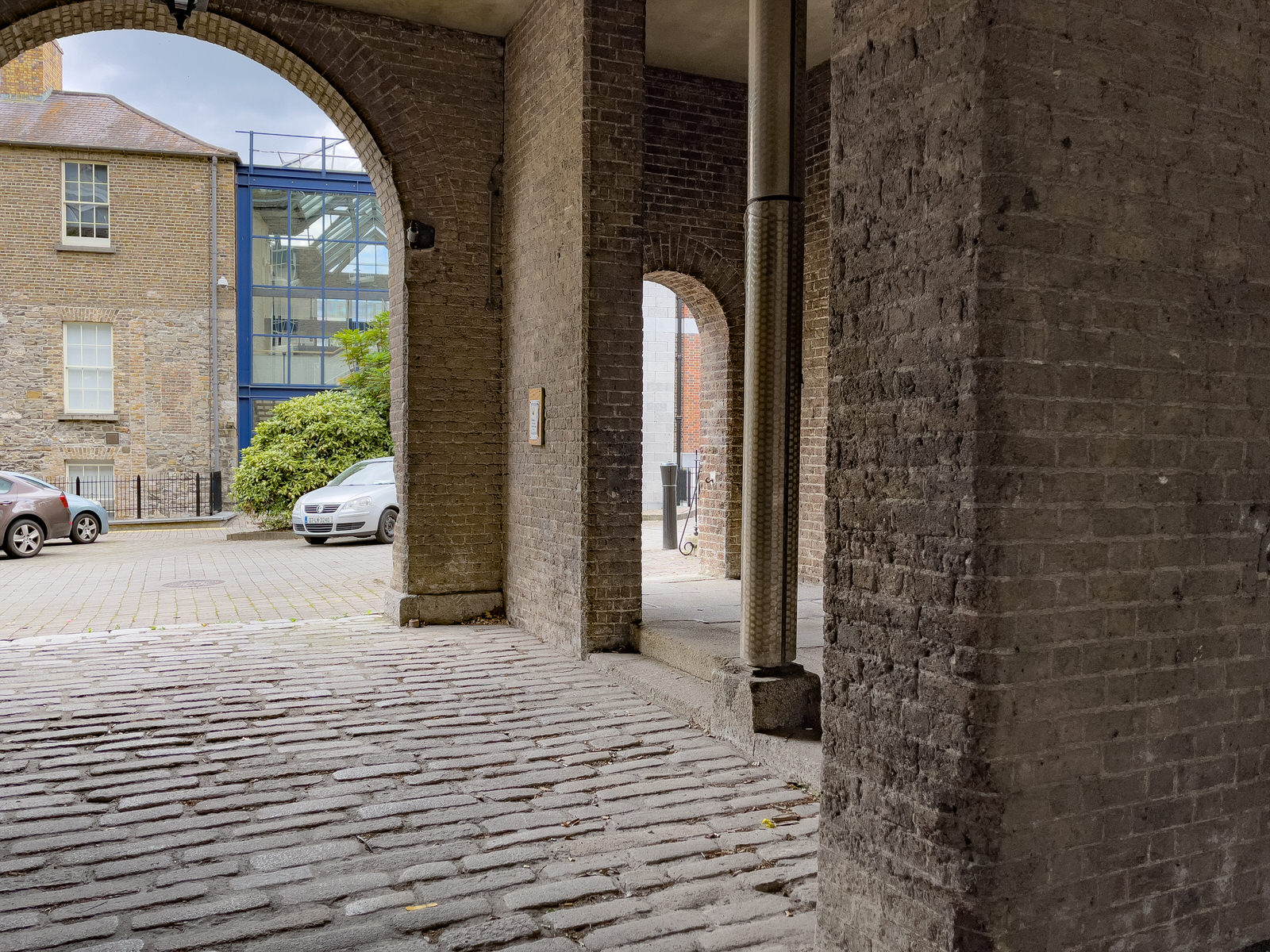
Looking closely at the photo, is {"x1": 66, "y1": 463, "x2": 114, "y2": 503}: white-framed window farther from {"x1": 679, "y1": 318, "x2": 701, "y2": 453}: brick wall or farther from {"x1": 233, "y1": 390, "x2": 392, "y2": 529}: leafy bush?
{"x1": 679, "y1": 318, "x2": 701, "y2": 453}: brick wall

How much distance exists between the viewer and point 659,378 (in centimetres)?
2450

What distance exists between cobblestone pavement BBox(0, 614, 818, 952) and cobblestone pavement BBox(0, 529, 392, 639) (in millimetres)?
2411

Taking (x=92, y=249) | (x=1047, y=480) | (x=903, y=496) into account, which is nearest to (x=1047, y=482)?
(x=1047, y=480)

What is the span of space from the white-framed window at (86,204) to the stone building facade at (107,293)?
36mm

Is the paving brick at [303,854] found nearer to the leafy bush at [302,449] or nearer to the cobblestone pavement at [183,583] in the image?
the cobblestone pavement at [183,583]

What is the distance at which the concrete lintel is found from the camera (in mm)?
8414

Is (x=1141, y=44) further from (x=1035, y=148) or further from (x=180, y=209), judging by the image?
(x=180, y=209)

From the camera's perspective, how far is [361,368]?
20641mm

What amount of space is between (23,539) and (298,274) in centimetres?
1111

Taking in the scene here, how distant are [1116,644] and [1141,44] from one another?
160 centimetres

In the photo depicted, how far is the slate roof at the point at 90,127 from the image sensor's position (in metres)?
21.1

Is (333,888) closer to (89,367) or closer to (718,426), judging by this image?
(718,426)

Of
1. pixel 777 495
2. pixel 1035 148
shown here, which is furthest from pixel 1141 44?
pixel 777 495

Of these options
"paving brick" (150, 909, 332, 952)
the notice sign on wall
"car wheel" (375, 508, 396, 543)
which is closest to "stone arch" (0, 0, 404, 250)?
the notice sign on wall
